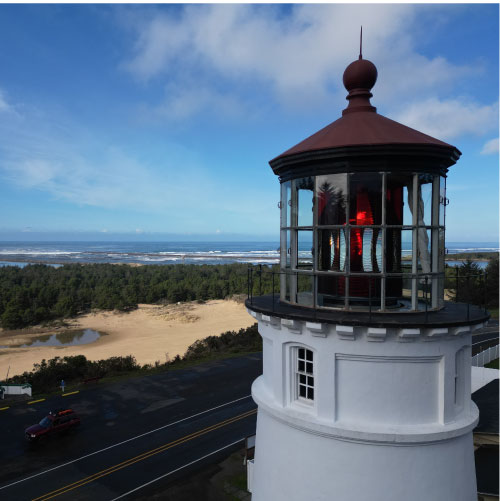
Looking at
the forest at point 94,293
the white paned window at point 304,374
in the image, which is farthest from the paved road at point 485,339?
the white paned window at point 304,374

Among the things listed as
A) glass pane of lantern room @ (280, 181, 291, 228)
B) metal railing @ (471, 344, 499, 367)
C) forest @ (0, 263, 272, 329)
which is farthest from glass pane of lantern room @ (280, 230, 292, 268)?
forest @ (0, 263, 272, 329)

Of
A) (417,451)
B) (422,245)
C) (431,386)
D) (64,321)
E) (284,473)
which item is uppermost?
(422,245)

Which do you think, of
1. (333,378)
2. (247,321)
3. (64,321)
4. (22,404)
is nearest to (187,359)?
(22,404)

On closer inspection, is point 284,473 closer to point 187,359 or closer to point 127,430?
point 127,430

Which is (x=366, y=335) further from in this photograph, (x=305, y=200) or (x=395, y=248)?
(x=305, y=200)

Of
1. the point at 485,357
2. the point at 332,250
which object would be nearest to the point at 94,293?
the point at 485,357

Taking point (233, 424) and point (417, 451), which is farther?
point (233, 424)
